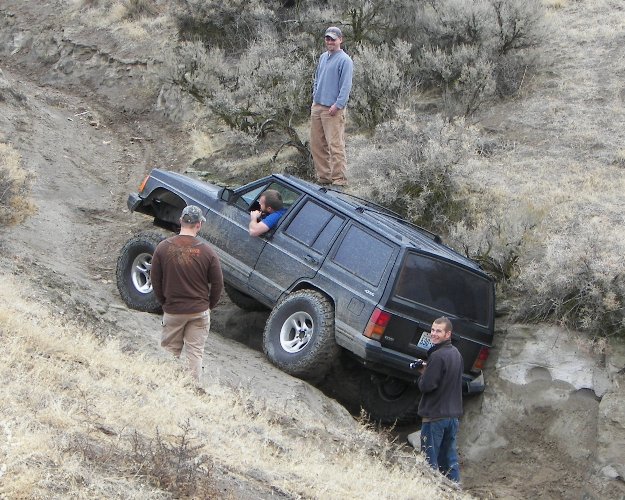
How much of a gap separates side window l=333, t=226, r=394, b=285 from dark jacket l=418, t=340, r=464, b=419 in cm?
117

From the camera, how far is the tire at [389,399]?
8.98 metres

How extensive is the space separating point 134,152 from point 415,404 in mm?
10610

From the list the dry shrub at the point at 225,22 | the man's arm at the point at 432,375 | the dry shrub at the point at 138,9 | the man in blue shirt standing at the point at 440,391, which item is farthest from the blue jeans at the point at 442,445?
the dry shrub at the point at 138,9

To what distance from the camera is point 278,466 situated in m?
5.65

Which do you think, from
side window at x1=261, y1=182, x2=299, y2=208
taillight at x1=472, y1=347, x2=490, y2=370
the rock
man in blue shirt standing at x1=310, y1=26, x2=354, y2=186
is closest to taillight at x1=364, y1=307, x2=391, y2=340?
the rock

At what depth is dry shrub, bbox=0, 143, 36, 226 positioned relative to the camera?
12258 mm

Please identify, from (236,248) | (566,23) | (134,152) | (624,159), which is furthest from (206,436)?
(566,23)

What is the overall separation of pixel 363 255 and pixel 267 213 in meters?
1.35

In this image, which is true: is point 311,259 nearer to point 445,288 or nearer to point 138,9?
point 445,288

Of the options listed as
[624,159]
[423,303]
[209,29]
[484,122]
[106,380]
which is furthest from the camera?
[209,29]

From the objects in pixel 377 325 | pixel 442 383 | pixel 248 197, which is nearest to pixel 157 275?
pixel 377 325

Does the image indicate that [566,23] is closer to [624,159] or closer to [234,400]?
[624,159]

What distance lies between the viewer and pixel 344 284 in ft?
27.7

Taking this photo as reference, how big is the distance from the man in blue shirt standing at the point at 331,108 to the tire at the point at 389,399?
363 cm
